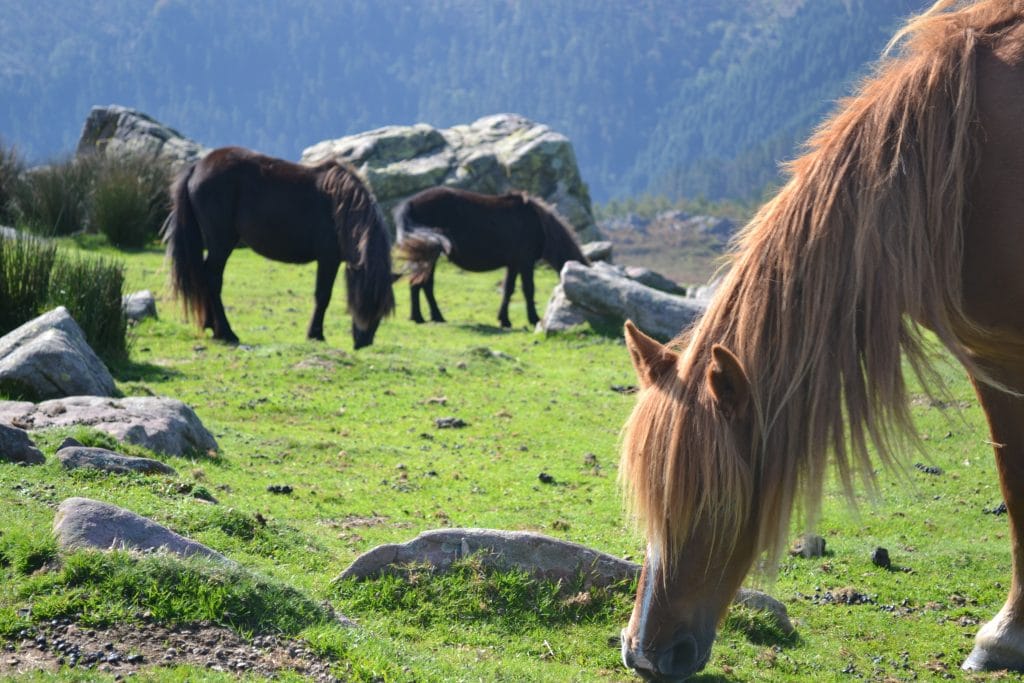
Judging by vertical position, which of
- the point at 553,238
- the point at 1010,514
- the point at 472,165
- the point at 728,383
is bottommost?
the point at 1010,514

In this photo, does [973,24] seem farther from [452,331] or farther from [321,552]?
[452,331]

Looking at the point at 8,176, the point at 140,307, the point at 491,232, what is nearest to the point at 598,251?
the point at 491,232

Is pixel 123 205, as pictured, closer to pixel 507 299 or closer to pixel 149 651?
pixel 507 299

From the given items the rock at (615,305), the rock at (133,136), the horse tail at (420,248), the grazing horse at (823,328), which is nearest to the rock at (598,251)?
the horse tail at (420,248)

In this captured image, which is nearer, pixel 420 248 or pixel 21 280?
pixel 21 280

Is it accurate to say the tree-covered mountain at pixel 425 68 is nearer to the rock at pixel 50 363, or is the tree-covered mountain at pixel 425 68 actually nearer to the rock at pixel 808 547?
the rock at pixel 50 363

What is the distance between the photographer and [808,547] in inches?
225

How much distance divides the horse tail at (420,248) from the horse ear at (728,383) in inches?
492

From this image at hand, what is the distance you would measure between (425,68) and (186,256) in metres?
190

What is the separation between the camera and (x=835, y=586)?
17.5 feet

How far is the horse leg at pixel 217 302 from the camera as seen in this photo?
12.3m

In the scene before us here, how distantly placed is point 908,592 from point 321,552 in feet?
9.95

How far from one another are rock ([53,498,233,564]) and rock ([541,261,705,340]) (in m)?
9.79

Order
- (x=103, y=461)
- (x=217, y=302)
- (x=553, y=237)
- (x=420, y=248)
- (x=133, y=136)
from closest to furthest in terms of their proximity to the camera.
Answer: (x=103, y=461) → (x=217, y=302) → (x=420, y=248) → (x=553, y=237) → (x=133, y=136)
